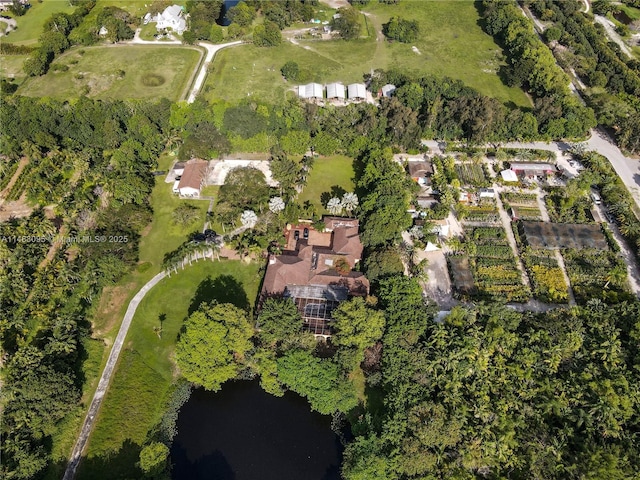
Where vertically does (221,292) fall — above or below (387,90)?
below

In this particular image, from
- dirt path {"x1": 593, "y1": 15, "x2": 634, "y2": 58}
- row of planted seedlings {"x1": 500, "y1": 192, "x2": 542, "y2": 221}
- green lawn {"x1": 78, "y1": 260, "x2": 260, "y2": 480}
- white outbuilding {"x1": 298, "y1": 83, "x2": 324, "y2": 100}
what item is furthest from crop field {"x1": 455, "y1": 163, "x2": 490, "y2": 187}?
dirt path {"x1": 593, "y1": 15, "x2": 634, "y2": 58}

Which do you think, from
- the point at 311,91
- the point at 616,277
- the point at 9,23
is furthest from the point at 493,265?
the point at 9,23

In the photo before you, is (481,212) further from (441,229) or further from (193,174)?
(193,174)

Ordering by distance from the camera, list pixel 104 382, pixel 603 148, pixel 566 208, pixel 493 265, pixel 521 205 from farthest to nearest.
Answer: pixel 603 148
pixel 521 205
pixel 566 208
pixel 493 265
pixel 104 382

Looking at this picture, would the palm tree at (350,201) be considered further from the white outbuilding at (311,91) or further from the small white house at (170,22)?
the small white house at (170,22)

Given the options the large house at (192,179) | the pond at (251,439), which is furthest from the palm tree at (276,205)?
the pond at (251,439)

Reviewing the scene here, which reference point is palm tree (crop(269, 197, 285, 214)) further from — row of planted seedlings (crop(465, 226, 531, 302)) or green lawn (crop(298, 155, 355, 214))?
row of planted seedlings (crop(465, 226, 531, 302))

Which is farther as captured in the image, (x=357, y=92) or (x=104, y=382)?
(x=357, y=92)
